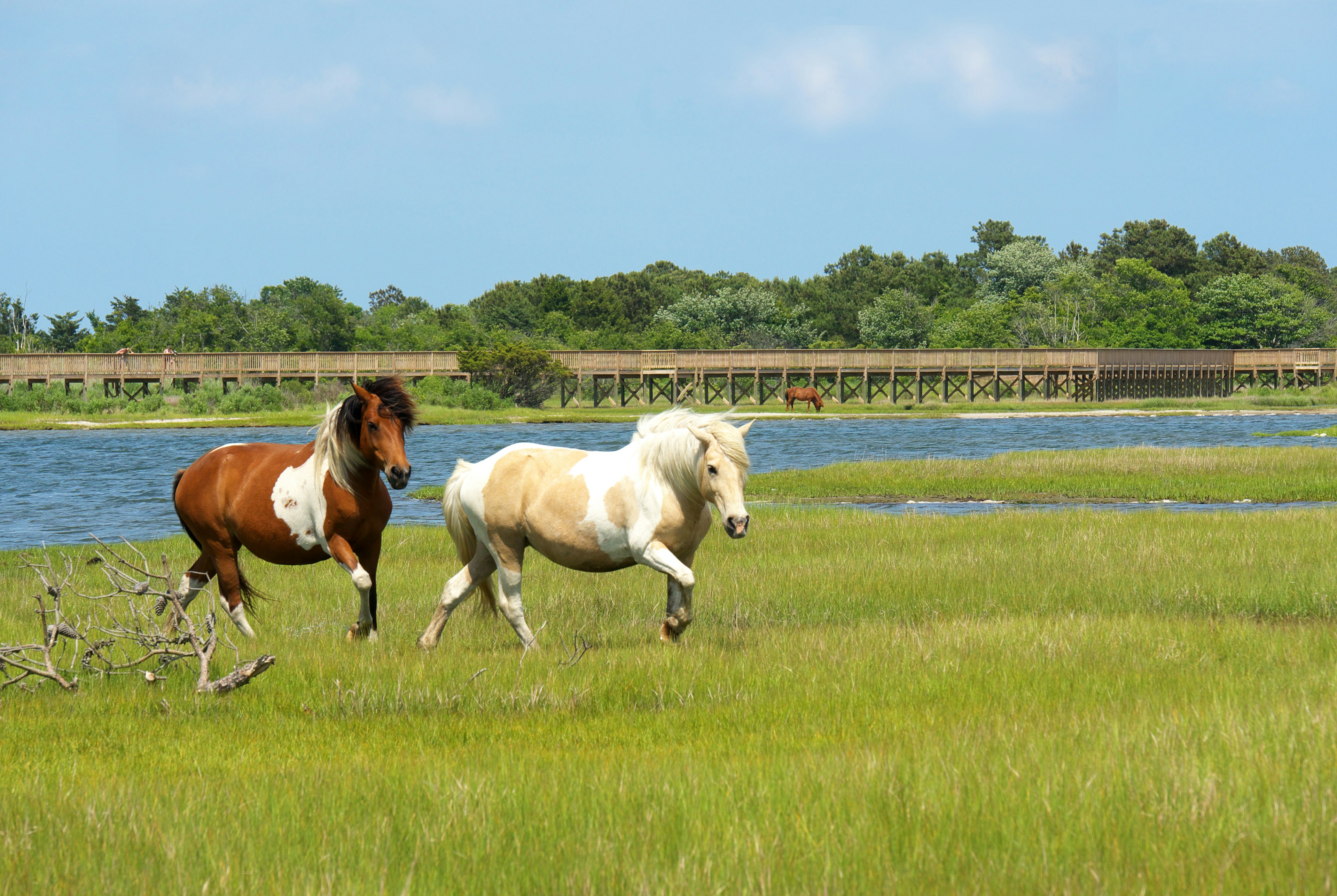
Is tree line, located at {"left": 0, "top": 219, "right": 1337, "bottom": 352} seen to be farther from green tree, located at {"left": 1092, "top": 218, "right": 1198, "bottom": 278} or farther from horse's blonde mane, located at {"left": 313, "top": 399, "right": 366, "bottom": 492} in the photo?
horse's blonde mane, located at {"left": 313, "top": 399, "right": 366, "bottom": 492}

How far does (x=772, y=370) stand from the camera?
71.8m

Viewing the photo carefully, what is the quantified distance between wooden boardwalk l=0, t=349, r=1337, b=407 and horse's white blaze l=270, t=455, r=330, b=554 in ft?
169

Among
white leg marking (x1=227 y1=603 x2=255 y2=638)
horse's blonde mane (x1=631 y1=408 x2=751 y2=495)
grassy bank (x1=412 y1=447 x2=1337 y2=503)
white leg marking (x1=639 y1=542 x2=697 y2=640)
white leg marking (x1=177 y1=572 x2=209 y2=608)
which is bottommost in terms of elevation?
grassy bank (x1=412 y1=447 x2=1337 y2=503)

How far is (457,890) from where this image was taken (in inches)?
154

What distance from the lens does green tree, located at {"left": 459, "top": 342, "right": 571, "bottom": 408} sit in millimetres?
66375

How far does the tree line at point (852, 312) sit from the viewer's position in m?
89.4

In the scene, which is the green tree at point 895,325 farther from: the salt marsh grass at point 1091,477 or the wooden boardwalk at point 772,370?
the salt marsh grass at point 1091,477

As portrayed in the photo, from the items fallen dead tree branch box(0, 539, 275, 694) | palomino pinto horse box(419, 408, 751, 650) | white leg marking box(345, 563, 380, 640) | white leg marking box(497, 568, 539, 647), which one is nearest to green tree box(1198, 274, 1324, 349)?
palomino pinto horse box(419, 408, 751, 650)

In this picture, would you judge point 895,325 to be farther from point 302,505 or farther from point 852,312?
point 302,505

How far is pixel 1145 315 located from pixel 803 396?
39.2 meters

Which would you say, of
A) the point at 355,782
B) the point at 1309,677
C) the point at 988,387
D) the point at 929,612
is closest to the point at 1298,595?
the point at 929,612

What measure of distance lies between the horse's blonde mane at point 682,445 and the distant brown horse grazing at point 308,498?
1.61 meters

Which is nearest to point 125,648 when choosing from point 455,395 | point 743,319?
point 455,395

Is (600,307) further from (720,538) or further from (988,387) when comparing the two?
(720,538)
